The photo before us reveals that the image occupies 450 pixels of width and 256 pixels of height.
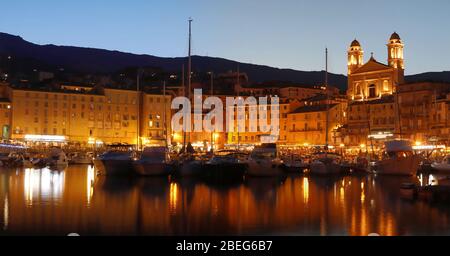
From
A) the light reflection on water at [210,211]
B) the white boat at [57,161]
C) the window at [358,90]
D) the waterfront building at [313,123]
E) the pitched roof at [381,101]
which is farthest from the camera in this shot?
the window at [358,90]

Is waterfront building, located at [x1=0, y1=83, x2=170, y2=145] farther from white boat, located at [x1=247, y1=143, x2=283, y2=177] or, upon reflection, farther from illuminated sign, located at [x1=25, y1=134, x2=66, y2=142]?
white boat, located at [x1=247, y1=143, x2=283, y2=177]

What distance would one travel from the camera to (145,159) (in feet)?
148

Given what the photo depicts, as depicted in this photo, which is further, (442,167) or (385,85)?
(385,85)

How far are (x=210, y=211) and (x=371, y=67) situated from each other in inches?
3383

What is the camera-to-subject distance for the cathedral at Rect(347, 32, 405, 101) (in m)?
101

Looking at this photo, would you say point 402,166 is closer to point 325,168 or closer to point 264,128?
point 325,168

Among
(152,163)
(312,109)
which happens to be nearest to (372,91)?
(312,109)

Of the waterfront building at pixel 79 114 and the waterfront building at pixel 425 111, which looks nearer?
the waterfront building at pixel 425 111

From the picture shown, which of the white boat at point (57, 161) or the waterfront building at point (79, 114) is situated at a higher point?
the waterfront building at point (79, 114)

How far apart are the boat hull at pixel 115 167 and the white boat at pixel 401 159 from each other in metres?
21.2

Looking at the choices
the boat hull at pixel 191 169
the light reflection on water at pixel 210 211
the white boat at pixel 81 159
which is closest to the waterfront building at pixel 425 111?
the white boat at pixel 81 159

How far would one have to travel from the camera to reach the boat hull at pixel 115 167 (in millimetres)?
45531

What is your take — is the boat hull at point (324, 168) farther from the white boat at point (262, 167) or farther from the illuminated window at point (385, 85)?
the illuminated window at point (385, 85)

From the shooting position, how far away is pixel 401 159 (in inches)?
1972
